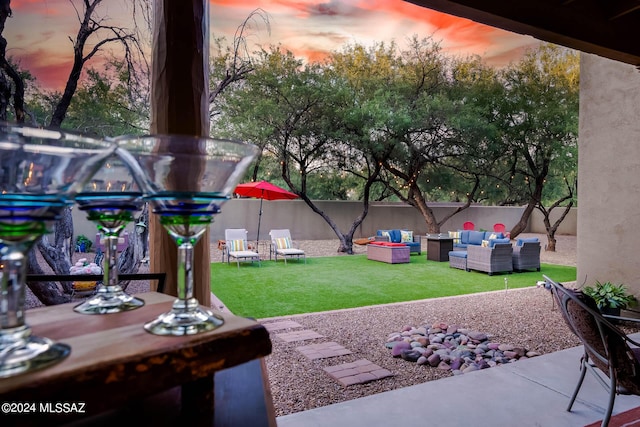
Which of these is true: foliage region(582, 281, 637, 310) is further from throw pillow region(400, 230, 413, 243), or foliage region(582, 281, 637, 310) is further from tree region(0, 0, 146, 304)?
throw pillow region(400, 230, 413, 243)

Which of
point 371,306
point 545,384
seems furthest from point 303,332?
point 545,384

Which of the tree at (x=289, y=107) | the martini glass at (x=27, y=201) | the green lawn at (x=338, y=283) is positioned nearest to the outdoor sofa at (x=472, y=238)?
the green lawn at (x=338, y=283)

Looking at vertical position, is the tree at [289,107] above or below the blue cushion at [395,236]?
above

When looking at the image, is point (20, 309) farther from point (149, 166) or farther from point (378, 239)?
point (378, 239)

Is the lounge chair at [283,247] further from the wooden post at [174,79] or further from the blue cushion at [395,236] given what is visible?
the wooden post at [174,79]

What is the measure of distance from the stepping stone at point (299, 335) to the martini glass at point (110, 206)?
3506 millimetres

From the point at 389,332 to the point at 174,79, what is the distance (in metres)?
3.75

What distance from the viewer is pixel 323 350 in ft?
12.7

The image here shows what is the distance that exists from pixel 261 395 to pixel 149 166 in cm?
53

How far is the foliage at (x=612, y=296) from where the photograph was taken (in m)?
4.57

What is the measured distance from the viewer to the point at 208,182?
733mm

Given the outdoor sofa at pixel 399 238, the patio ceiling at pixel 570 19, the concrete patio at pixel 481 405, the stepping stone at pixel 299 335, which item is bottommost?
the stepping stone at pixel 299 335

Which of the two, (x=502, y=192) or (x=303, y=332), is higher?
(x=502, y=192)

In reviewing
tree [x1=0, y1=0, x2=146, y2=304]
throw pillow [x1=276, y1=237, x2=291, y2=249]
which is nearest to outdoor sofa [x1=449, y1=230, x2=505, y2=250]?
throw pillow [x1=276, y1=237, x2=291, y2=249]
